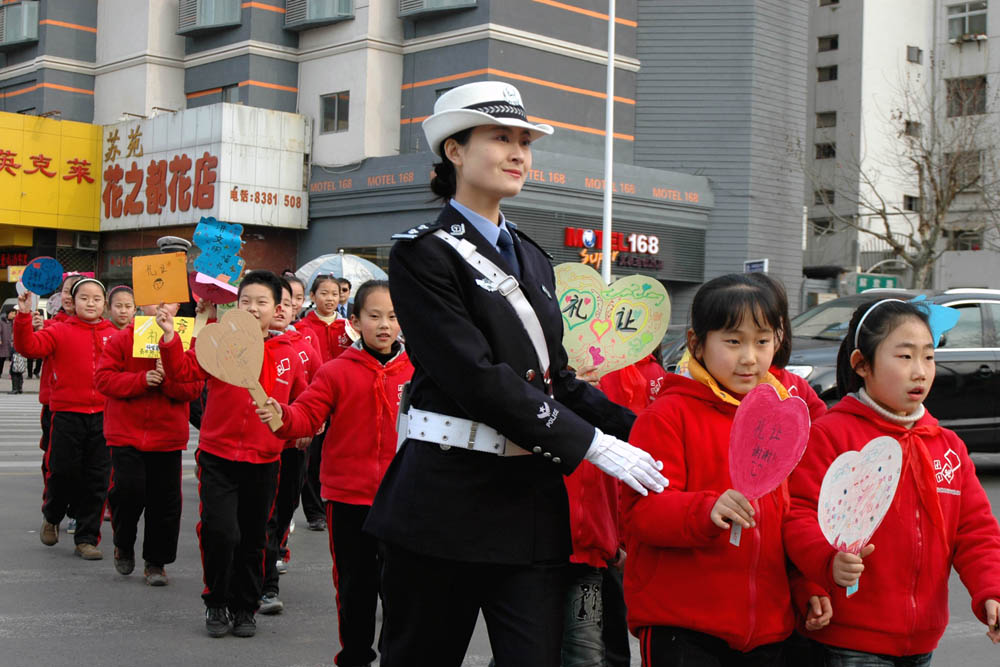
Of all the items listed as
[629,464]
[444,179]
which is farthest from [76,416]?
[629,464]

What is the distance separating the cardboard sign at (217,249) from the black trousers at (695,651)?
4.71 metres

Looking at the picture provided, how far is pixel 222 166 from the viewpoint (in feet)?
92.9

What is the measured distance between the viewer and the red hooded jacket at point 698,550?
3.06 meters

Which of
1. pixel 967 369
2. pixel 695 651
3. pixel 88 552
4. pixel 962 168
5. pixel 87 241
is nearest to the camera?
pixel 695 651

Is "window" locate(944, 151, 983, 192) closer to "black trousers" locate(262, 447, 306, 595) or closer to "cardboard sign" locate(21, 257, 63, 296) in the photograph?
"cardboard sign" locate(21, 257, 63, 296)

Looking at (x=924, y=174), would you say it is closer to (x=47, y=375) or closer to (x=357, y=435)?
(x=47, y=375)

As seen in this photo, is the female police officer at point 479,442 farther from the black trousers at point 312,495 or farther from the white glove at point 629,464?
the black trousers at point 312,495

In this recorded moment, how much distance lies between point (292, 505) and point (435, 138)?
448 centimetres

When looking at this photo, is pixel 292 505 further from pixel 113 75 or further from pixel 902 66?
pixel 902 66

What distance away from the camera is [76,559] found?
7.92 meters

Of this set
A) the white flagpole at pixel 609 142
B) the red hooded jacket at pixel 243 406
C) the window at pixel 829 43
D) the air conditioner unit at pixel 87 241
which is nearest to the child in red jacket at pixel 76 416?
the red hooded jacket at pixel 243 406

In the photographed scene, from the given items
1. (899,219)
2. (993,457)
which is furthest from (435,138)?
(899,219)

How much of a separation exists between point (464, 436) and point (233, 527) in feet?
10.6

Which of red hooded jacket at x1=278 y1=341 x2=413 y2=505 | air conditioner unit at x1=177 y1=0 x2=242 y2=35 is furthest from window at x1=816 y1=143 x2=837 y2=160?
red hooded jacket at x1=278 y1=341 x2=413 y2=505
